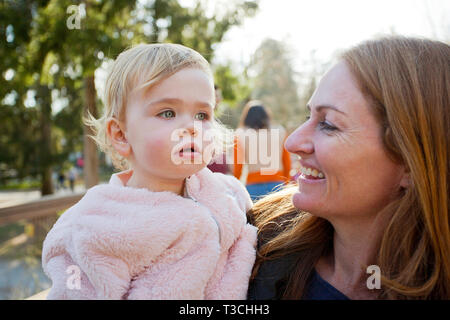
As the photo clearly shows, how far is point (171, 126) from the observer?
123 cm

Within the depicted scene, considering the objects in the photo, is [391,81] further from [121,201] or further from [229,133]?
[121,201]

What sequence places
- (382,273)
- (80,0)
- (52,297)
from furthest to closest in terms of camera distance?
(80,0) → (382,273) → (52,297)

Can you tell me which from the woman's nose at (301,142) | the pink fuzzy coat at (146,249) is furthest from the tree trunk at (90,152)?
the woman's nose at (301,142)

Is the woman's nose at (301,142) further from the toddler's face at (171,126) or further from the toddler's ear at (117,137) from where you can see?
the toddler's ear at (117,137)

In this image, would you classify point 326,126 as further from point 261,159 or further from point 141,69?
→ point 261,159

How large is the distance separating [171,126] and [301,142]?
486 millimetres

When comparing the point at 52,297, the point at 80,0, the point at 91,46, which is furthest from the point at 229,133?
the point at 80,0

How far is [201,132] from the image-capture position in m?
1.27

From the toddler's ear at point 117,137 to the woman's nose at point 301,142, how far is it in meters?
0.60

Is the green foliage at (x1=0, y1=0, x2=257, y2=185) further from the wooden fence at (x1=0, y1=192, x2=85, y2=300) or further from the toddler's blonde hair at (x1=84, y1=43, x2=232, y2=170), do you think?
the toddler's blonde hair at (x1=84, y1=43, x2=232, y2=170)

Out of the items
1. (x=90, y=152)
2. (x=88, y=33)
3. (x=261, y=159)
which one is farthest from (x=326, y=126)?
Result: (x=90, y=152)

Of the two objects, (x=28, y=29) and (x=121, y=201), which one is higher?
(x=28, y=29)

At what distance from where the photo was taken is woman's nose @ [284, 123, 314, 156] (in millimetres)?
1377

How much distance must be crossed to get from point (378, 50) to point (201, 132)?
2.33 feet
